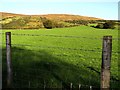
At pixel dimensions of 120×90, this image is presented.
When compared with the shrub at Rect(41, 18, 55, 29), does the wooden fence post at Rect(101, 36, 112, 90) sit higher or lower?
lower

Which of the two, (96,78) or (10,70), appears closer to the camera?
(10,70)

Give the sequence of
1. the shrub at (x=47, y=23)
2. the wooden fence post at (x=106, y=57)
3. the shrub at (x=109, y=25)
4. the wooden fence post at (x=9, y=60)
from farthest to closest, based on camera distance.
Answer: the shrub at (x=109, y=25), the shrub at (x=47, y=23), the wooden fence post at (x=9, y=60), the wooden fence post at (x=106, y=57)

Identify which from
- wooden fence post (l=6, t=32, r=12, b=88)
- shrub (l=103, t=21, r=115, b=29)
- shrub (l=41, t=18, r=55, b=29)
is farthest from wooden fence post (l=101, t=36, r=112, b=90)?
shrub (l=103, t=21, r=115, b=29)

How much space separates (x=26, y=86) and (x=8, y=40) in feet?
4.93

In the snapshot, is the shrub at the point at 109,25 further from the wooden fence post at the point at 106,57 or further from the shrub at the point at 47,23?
the wooden fence post at the point at 106,57

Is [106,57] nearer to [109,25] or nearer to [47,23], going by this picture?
[47,23]

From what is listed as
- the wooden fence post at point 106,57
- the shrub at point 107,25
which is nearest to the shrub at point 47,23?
the shrub at point 107,25

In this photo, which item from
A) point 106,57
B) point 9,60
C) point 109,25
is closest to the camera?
point 106,57

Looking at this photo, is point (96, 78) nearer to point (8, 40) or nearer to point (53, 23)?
point (8, 40)

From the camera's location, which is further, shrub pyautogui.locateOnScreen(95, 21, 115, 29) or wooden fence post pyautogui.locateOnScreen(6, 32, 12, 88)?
shrub pyautogui.locateOnScreen(95, 21, 115, 29)

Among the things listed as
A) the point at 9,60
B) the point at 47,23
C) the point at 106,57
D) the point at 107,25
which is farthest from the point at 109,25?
the point at 106,57

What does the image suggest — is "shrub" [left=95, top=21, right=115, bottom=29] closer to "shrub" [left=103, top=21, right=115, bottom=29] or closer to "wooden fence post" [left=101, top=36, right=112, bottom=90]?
"shrub" [left=103, top=21, right=115, bottom=29]

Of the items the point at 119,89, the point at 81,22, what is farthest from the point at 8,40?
the point at 81,22

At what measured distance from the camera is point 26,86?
7.90 meters
